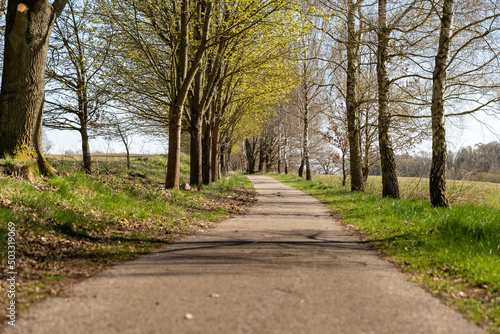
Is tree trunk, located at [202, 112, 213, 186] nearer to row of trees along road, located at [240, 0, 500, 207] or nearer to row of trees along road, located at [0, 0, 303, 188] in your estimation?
row of trees along road, located at [0, 0, 303, 188]

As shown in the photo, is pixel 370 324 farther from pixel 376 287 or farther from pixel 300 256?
pixel 300 256

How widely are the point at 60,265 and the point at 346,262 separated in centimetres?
402

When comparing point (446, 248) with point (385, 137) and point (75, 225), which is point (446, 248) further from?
point (385, 137)

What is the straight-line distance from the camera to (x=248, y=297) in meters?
3.42

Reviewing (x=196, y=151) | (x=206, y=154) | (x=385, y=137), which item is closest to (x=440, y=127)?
(x=385, y=137)

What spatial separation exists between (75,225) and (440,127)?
9082 mm

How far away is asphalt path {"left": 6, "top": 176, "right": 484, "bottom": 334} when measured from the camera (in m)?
2.83

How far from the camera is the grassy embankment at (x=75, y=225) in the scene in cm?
404

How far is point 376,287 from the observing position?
3.82m

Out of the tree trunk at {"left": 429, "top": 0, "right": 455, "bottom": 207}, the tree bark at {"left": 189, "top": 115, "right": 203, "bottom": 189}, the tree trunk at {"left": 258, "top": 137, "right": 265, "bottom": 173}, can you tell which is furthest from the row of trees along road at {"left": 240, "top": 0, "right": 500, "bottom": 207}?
the tree trunk at {"left": 258, "top": 137, "right": 265, "bottom": 173}

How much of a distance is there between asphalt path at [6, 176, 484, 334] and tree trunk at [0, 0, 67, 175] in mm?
4686

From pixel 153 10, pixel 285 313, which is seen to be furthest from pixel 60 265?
pixel 153 10

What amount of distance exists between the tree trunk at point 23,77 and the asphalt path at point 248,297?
4686 millimetres

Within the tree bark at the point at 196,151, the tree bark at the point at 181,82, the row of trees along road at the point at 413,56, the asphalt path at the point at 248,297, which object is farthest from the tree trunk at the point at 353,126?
the asphalt path at the point at 248,297
